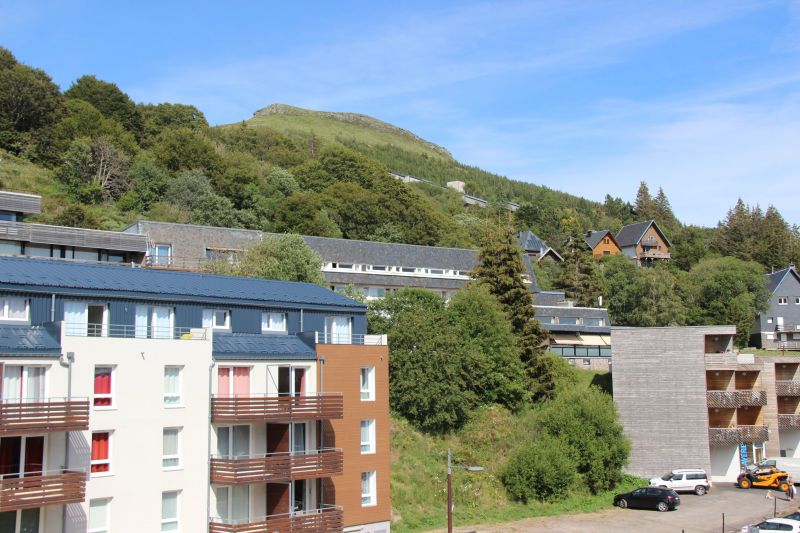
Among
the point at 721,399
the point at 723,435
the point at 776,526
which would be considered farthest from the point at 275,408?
the point at 721,399

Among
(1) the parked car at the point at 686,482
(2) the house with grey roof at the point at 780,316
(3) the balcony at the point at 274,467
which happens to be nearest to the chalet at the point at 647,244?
(2) the house with grey roof at the point at 780,316

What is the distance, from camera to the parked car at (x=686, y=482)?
2149 inches

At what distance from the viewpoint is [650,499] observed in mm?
50500

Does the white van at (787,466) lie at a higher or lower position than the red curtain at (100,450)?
lower

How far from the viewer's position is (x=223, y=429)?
3500cm

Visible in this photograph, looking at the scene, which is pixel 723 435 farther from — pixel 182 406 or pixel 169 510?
pixel 169 510

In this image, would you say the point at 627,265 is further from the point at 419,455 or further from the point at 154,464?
the point at 154,464

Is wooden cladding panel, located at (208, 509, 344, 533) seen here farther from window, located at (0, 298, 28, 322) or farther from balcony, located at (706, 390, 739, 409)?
balcony, located at (706, 390, 739, 409)

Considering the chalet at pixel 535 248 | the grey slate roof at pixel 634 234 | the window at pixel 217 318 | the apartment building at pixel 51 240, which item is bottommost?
the window at pixel 217 318

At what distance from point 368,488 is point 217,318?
10935mm

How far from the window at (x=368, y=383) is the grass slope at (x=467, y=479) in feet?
25.6

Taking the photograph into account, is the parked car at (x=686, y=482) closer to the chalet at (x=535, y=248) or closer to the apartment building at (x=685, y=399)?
the apartment building at (x=685, y=399)

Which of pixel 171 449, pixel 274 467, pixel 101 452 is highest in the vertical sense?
pixel 101 452

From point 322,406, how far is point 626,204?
455 feet
